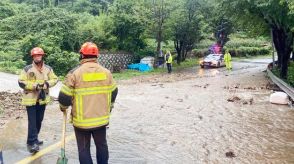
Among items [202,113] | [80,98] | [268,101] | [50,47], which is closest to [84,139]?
[80,98]

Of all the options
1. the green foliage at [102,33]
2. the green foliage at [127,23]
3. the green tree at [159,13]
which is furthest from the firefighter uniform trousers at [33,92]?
the green tree at [159,13]

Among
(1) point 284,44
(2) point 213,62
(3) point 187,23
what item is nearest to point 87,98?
(1) point 284,44

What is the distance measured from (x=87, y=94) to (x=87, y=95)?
0.04 feet

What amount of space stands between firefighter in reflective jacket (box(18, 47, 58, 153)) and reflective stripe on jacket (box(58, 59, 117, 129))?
2156 millimetres

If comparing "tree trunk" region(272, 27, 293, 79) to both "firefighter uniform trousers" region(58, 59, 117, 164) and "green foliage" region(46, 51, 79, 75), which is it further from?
"firefighter uniform trousers" region(58, 59, 117, 164)

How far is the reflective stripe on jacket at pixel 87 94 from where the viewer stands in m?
5.15

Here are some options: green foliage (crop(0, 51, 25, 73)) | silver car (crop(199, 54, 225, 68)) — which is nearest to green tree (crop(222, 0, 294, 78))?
silver car (crop(199, 54, 225, 68))

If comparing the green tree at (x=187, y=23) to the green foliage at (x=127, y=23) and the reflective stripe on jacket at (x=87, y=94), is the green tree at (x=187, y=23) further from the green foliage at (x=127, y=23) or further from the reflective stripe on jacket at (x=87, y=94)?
the reflective stripe on jacket at (x=87, y=94)

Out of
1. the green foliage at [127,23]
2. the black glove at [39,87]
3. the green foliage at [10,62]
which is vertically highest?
the green foliage at [127,23]

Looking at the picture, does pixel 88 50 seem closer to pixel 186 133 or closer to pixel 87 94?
pixel 87 94

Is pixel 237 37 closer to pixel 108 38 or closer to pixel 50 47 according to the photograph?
pixel 108 38

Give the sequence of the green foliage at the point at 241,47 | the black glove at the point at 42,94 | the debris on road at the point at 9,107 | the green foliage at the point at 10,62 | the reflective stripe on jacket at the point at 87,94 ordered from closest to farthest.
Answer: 1. the reflective stripe on jacket at the point at 87,94
2. the black glove at the point at 42,94
3. the debris on road at the point at 9,107
4. the green foliage at the point at 10,62
5. the green foliage at the point at 241,47

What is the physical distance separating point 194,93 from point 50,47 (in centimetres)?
1188

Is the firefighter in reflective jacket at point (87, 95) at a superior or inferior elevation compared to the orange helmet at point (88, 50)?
inferior
